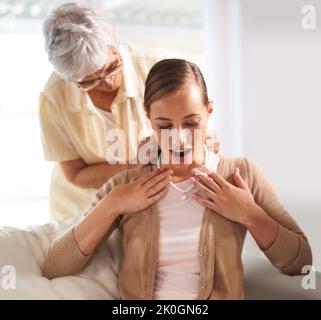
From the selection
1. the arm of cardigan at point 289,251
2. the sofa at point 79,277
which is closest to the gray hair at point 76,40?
the sofa at point 79,277

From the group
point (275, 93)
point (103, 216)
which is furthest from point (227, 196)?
point (275, 93)

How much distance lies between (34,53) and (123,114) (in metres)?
0.47

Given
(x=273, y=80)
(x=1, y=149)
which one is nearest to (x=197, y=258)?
(x=273, y=80)

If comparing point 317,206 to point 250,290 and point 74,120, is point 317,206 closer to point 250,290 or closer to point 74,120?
point 250,290

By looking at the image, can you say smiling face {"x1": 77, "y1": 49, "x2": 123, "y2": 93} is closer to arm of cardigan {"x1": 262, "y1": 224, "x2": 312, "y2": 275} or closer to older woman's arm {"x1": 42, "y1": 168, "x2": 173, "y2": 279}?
older woman's arm {"x1": 42, "y1": 168, "x2": 173, "y2": 279}

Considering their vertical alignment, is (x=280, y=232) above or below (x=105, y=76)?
below

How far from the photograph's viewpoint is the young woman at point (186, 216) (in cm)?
114

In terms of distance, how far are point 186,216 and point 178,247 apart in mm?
66

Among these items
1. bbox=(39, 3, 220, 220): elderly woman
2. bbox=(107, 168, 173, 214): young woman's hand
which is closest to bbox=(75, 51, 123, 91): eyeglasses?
bbox=(39, 3, 220, 220): elderly woman

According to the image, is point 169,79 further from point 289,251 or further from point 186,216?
point 289,251

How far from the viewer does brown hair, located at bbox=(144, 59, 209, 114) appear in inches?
44.3

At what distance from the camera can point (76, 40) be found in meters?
1.23

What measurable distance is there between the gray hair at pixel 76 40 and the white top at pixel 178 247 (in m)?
0.33

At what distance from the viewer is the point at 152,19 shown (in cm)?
188
